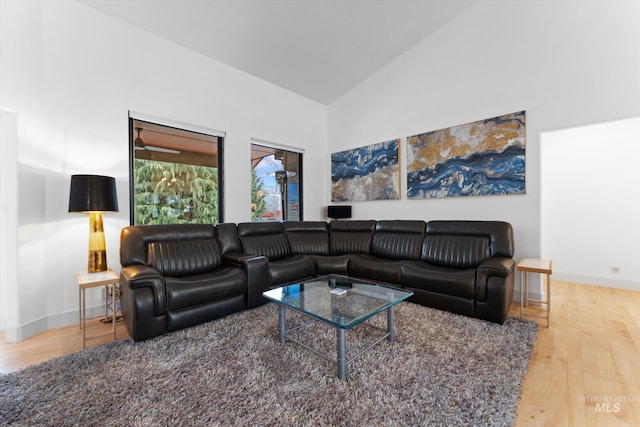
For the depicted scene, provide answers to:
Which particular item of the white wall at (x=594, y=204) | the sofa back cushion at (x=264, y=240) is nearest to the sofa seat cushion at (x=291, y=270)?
the sofa back cushion at (x=264, y=240)

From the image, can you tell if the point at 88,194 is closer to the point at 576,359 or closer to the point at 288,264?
the point at 288,264

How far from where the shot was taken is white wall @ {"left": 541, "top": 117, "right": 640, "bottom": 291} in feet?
11.9

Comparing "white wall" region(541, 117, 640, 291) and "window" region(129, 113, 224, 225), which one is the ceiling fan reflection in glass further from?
"white wall" region(541, 117, 640, 291)

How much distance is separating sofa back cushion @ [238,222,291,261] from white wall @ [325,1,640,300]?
5.94ft

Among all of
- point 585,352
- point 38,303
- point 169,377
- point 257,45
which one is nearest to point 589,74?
point 585,352

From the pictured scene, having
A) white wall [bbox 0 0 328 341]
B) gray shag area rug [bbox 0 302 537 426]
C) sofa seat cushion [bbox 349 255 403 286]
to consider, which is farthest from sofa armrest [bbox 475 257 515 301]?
white wall [bbox 0 0 328 341]

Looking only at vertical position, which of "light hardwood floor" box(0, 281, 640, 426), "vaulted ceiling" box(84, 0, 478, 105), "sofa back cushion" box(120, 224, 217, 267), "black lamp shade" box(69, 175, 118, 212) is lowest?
"light hardwood floor" box(0, 281, 640, 426)

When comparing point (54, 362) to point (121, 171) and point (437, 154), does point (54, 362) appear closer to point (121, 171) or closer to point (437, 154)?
point (121, 171)

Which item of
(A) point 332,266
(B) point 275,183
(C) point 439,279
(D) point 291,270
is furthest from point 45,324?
(C) point 439,279

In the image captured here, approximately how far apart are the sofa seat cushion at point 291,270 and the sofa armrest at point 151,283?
114 centimetres

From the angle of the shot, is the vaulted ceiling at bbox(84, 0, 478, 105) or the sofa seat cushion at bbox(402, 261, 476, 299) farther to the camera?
the vaulted ceiling at bbox(84, 0, 478, 105)

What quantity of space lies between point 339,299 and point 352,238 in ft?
6.57

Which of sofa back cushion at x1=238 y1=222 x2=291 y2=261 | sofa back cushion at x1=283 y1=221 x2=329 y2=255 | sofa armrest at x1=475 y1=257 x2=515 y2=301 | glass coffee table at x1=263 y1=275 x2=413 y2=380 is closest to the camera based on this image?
glass coffee table at x1=263 y1=275 x2=413 y2=380

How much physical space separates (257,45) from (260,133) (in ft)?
4.02
